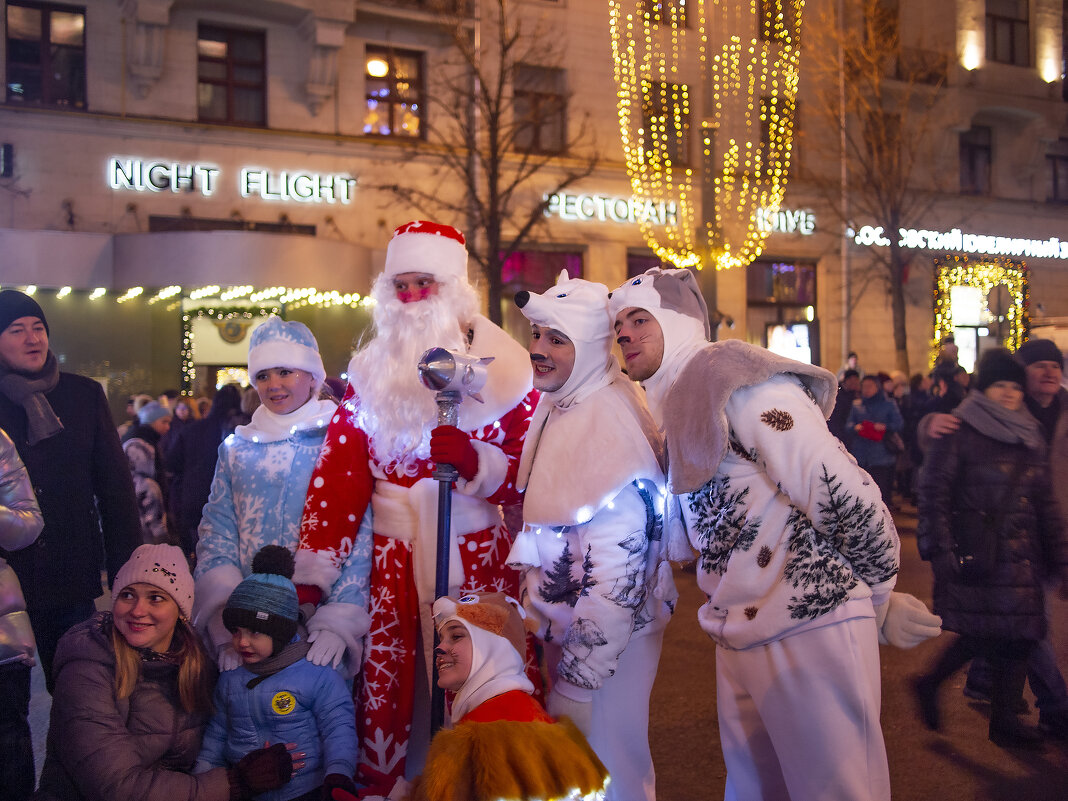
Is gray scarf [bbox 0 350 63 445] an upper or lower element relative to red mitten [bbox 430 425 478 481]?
upper

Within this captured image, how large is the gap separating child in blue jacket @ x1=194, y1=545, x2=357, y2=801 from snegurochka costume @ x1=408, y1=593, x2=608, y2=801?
2.20 feet

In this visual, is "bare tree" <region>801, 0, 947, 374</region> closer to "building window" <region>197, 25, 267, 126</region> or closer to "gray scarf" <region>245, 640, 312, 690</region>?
"building window" <region>197, 25, 267, 126</region>

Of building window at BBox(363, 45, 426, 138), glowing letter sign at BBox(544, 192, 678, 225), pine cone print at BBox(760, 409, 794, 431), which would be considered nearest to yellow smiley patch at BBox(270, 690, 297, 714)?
pine cone print at BBox(760, 409, 794, 431)

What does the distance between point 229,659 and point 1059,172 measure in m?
26.4

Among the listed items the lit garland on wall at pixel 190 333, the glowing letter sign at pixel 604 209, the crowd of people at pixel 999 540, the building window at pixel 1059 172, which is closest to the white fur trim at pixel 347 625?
the crowd of people at pixel 999 540

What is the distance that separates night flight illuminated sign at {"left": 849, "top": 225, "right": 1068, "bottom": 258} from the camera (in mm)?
21172

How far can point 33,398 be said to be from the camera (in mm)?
3531

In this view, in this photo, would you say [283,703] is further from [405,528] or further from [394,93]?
[394,93]

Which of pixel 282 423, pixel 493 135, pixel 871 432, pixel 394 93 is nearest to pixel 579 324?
pixel 282 423

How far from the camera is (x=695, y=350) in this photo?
8.90 feet

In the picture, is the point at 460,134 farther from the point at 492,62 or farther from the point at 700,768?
the point at 700,768

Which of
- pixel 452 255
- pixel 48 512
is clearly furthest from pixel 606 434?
pixel 48 512

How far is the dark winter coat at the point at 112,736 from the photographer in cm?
279

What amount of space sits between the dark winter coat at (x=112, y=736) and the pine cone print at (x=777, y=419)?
2002mm
